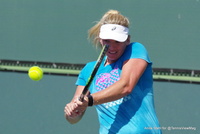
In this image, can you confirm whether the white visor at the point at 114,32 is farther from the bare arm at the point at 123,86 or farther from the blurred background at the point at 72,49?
the blurred background at the point at 72,49

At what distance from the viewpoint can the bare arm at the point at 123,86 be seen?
2121 mm

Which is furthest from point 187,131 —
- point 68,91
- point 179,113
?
point 68,91

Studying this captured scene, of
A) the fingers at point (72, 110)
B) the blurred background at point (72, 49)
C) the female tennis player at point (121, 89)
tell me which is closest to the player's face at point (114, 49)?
the female tennis player at point (121, 89)

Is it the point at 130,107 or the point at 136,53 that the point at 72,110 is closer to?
the point at 130,107

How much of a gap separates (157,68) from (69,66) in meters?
0.89

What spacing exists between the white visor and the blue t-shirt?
0.07 m

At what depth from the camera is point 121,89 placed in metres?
2.12

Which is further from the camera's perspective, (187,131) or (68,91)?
(68,91)

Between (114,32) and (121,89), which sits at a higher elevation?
(114,32)

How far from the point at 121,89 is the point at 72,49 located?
7.12ft

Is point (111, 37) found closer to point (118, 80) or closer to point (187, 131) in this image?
point (118, 80)

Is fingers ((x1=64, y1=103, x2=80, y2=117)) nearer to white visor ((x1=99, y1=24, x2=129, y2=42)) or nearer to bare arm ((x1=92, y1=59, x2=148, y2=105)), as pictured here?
bare arm ((x1=92, y1=59, x2=148, y2=105))

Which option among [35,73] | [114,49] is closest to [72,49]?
[35,73]

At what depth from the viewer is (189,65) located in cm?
385
